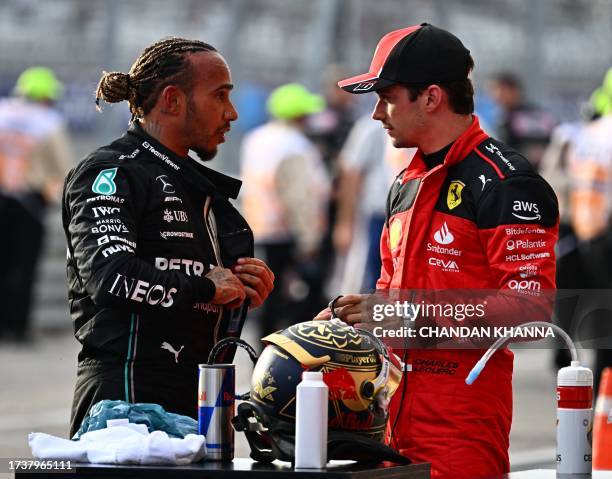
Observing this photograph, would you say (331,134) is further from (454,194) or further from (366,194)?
(454,194)

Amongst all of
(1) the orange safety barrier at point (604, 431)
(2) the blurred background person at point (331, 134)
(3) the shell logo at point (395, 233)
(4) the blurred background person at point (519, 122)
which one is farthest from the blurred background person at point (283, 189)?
(3) the shell logo at point (395, 233)

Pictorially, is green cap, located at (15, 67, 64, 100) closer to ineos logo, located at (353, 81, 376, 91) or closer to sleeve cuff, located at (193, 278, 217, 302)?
ineos logo, located at (353, 81, 376, 91)

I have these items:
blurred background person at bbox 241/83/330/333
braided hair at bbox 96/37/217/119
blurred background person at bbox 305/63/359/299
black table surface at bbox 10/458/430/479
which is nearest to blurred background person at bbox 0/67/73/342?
blurred background person at bbox 241/83/330/333

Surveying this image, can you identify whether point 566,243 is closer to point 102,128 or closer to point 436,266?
point 102,128

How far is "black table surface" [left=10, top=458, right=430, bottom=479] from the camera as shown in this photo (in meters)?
3.97

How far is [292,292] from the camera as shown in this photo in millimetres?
15266

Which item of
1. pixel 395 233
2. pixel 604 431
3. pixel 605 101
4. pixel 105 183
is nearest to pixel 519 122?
pixel 605 101

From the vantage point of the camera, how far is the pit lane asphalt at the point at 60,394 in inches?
Result: 384

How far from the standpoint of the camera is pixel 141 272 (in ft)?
15.1

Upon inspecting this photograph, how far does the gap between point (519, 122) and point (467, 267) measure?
1088 cm

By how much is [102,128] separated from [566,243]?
6680 millimetres

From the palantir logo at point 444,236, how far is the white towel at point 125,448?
107cm

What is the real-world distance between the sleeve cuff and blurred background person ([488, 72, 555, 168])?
1084cm

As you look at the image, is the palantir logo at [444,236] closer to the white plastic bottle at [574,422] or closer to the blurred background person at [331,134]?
the white plastic bottle at [574,422]
